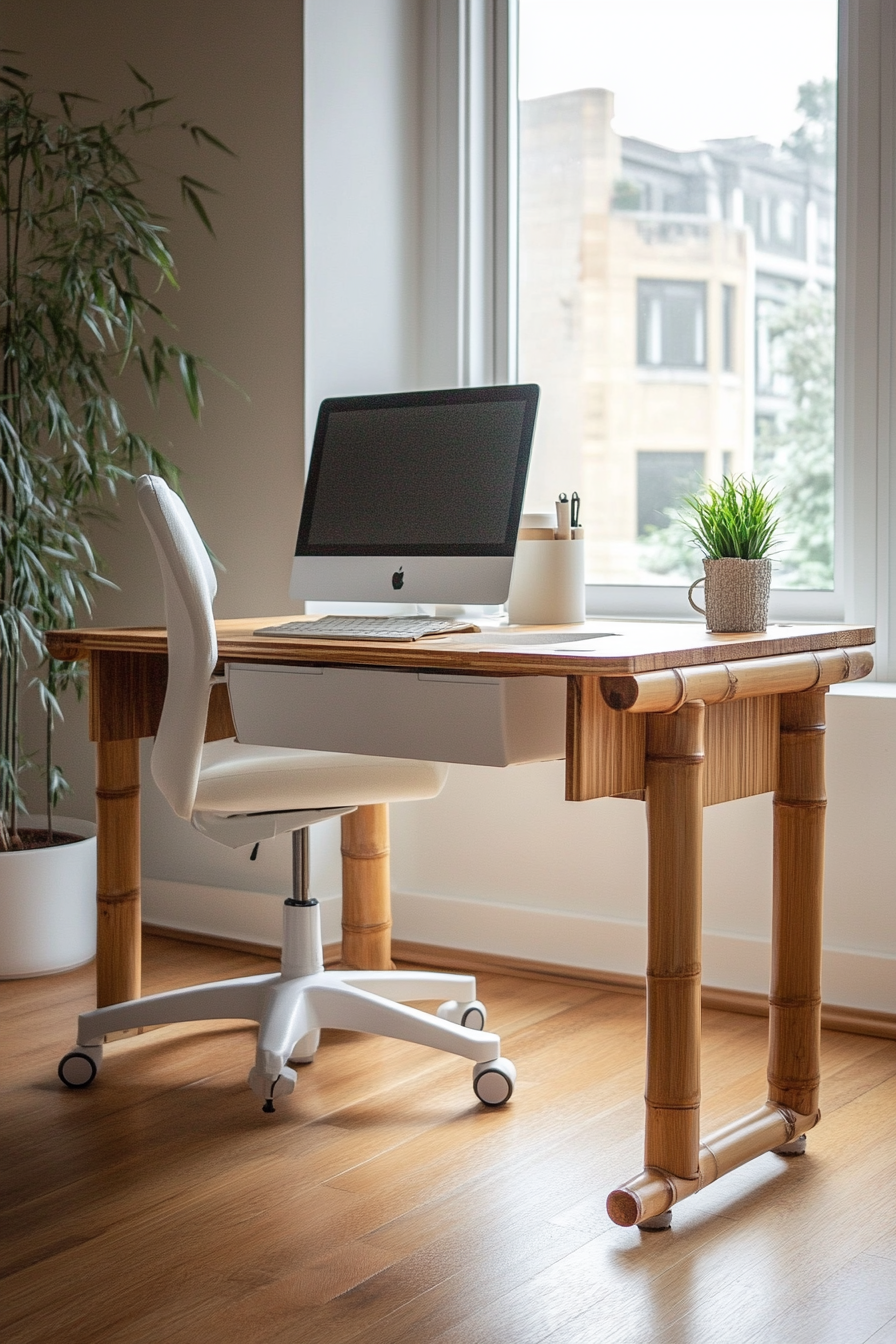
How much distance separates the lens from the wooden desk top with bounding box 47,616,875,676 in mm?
1682

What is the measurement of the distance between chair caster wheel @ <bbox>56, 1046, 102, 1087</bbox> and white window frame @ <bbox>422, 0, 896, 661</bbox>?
4.48ft

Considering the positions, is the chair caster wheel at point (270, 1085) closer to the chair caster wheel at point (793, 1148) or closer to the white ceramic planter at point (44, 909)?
the chair caster wheel at point (793, 1148)

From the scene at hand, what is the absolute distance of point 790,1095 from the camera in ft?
6.57

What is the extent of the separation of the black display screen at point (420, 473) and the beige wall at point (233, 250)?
48cm

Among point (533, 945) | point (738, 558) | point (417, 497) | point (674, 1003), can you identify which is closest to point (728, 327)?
point (417, 497)

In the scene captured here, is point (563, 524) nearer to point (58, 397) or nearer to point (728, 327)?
point (728, 327)

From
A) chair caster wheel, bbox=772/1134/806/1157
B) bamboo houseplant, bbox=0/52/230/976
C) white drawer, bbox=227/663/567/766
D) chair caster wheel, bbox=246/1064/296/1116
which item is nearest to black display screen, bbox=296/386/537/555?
white drawer, bbox=227/663/567/766

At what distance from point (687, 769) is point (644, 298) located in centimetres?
148

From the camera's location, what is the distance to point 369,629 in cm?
203

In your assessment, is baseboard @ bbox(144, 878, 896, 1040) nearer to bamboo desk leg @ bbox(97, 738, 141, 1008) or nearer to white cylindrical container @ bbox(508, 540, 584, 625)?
bamboo desk leg @ bbox(97, 738, 141, 1008)

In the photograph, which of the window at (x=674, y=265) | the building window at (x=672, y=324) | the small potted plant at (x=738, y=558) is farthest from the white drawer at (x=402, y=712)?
the building window at (x=672, y=324)

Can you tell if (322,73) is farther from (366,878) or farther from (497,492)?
(366,878)

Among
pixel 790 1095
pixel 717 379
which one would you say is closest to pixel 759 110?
pixel 717 379

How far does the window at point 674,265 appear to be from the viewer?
2.75 m
